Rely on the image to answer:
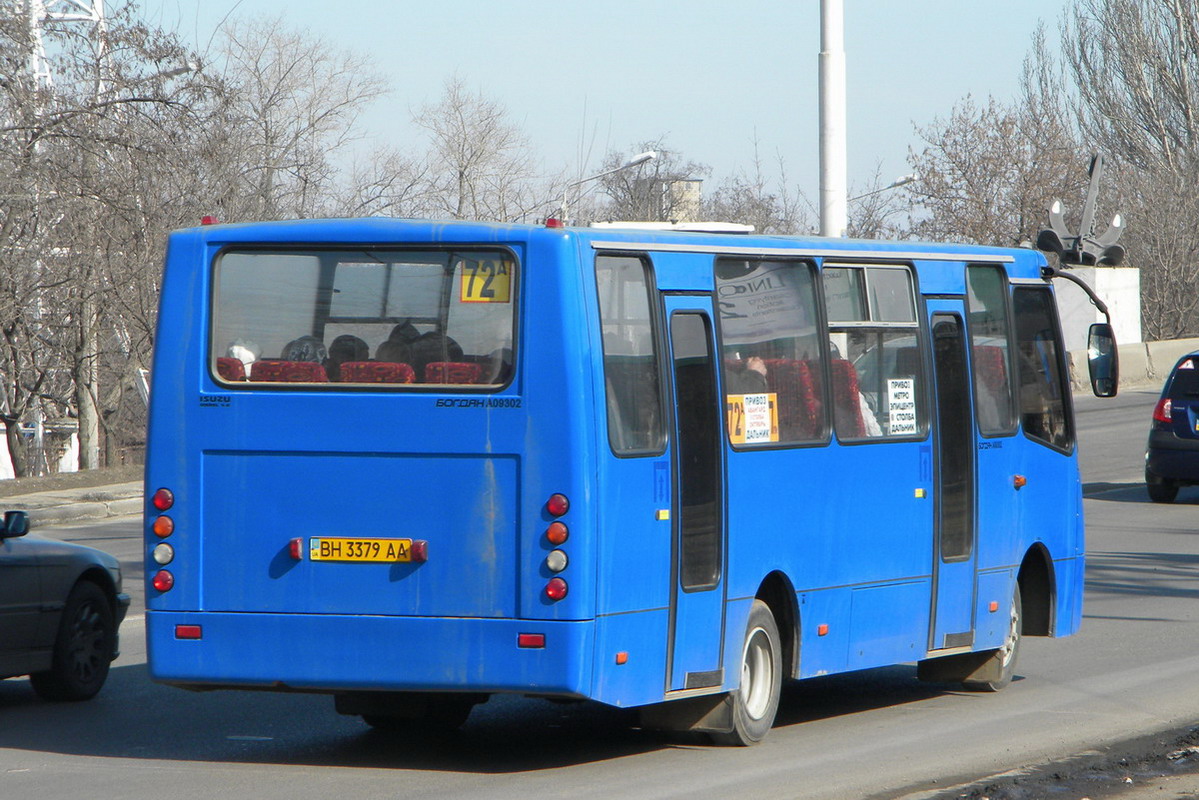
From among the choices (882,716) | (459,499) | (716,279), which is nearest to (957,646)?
(882,716)

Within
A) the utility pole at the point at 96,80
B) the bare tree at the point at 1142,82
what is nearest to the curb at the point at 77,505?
the utility pole at the point at 96,80

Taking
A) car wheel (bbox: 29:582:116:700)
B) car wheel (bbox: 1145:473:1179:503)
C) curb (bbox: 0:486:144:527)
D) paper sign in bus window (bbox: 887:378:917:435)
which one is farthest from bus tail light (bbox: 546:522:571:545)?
car wheel (bbox: 1145:473:1179:503)

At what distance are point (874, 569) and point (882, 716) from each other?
3.11ft

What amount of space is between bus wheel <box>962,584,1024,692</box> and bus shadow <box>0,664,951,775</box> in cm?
32

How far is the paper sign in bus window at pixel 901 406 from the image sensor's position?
9.14m

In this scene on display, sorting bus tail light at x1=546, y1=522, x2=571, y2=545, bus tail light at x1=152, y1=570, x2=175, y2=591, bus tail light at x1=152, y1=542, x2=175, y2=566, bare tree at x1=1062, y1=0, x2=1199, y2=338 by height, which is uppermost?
bare tree at x1=1062, y1=0, x2=1199, y2=338

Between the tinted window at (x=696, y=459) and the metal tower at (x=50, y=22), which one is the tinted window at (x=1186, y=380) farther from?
the metal tower at (x=50, y=22)

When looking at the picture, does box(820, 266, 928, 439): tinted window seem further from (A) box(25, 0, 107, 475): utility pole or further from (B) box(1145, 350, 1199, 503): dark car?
(A) box(25, 0, 107, 475): utility pole

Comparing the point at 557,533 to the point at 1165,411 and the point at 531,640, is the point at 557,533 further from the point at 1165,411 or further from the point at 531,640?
the point at 1165,411

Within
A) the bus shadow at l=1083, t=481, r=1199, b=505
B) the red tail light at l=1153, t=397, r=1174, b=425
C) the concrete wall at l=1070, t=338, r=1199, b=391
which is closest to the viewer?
the red tail light at l=1153, t=397, r=1174, b=425

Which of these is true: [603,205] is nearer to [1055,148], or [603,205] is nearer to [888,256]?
[1055,148]

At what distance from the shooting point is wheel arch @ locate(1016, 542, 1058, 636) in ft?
34.0

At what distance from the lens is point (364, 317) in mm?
7430

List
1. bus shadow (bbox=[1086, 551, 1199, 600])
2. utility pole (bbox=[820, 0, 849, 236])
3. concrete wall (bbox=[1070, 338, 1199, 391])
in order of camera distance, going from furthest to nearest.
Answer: concrete wall (bbox=[1070, 338, 1199, 391])
utility pole (bbox=[820, 0, 849, 236])
bus shadow (bbox=[1086, 551, 1199, 600])
